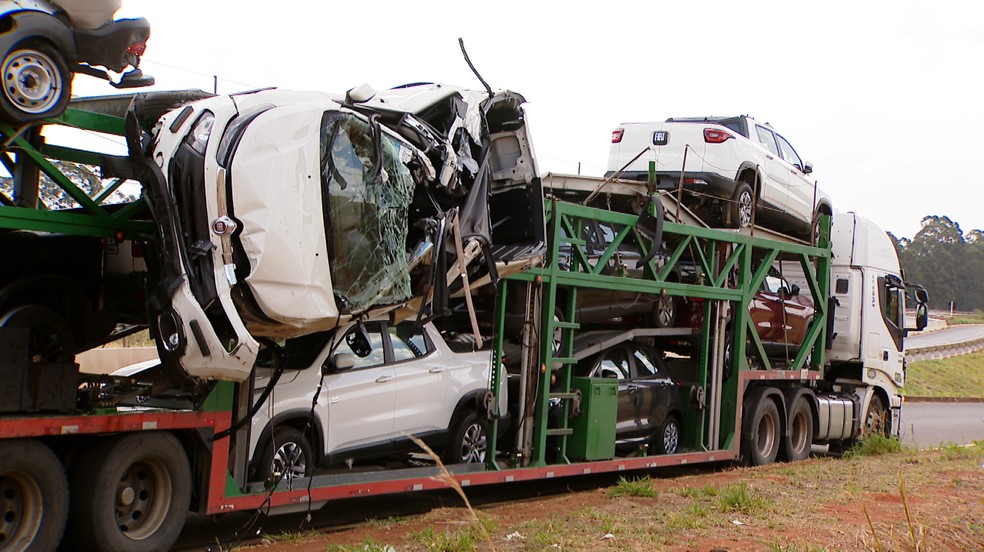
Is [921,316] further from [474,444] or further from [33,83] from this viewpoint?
[33,83]

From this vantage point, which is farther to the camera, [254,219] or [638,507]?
[638,507]

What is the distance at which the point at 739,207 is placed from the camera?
13477 mm

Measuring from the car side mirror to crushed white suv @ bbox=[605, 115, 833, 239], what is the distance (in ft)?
→ 19.2

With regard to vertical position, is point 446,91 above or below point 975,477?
above

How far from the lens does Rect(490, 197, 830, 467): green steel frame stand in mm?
9891

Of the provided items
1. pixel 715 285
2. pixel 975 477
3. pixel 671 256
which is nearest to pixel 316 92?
pixel 671 256

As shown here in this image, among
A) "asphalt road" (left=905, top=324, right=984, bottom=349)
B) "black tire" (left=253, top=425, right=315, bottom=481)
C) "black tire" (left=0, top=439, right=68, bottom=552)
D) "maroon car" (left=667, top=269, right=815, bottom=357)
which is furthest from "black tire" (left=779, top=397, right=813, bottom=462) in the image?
"asphalt road" (left=905, top=324, right=984, bottom=349)

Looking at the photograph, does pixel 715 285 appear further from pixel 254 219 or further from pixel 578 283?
pixel 254 219

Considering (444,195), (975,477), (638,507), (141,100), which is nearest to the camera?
(141,100)

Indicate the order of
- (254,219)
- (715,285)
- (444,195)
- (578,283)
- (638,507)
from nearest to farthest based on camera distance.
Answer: (254,219) < (444,195) < (638,507) < (578,283) < (715,285)

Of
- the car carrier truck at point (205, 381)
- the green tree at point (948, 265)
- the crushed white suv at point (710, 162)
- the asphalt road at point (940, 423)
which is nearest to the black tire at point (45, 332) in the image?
the car carrier truck at point (205, 381)

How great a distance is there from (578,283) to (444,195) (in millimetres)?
2736

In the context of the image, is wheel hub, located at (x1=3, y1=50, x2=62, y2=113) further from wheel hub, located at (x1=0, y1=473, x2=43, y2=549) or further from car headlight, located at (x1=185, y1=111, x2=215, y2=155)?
wheel hub, located at (x1=0, y1=473, x2=43, y2=549)

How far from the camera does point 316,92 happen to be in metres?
7.18
